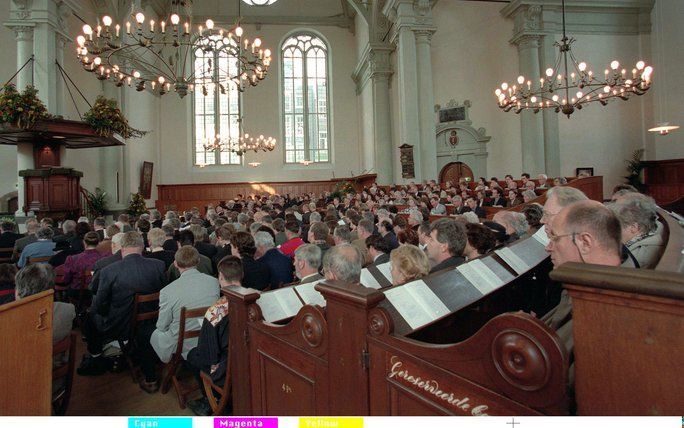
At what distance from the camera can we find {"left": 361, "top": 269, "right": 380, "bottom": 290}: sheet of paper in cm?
261

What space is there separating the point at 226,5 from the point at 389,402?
69.6 ft

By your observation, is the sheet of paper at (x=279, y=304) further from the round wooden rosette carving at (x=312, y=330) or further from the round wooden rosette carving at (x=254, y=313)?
the round wooden rosette carving at (x=312, y=330)

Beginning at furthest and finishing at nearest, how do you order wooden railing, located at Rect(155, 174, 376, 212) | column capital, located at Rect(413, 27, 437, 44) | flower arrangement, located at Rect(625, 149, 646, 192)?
1. wooden railing, located at Rect(155, 174, 376, 212)
2. column capital, located at Rect(413, 27, 437, 44)
3. flower arrangement, located at Rect(625, 149, 646, 192)

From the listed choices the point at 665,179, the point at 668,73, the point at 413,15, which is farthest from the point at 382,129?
the point at 665,179

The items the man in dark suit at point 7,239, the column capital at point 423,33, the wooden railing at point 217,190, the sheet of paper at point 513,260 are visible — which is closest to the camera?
the sheet of paper at point 513,260

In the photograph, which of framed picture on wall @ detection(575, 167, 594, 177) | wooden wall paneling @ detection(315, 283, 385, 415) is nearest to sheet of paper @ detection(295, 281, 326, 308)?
wooden wall paneling @ detection(315, 283, 385, 415)

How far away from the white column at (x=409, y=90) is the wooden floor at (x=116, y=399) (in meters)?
10.3

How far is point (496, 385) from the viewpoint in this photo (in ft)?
3.42

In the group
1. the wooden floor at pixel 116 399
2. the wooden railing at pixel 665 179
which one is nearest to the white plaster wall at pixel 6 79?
the wooden floor at pixel 116 399

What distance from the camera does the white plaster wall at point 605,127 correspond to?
12.6 metres

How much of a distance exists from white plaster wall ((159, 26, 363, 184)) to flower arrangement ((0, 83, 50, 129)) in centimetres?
1071

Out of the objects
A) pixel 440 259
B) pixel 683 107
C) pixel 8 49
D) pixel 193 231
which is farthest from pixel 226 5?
pixel 440 259

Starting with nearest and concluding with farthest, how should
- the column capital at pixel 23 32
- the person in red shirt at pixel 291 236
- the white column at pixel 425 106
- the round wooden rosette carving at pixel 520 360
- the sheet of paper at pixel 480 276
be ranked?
1. the round wooden rosette carving at pixel 520 360
2. the sheet of paper at pixel 480 276
3. the person in red shirt at pixel 291 236
4. the column capital at pixel 23 32
5. the white column at pixel 425 106

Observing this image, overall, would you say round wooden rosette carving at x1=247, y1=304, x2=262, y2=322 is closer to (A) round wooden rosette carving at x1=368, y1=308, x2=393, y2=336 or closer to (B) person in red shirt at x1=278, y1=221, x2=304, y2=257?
(A) round wooden rosette carving at x1=368, y1=308, x2=393, y2=336
